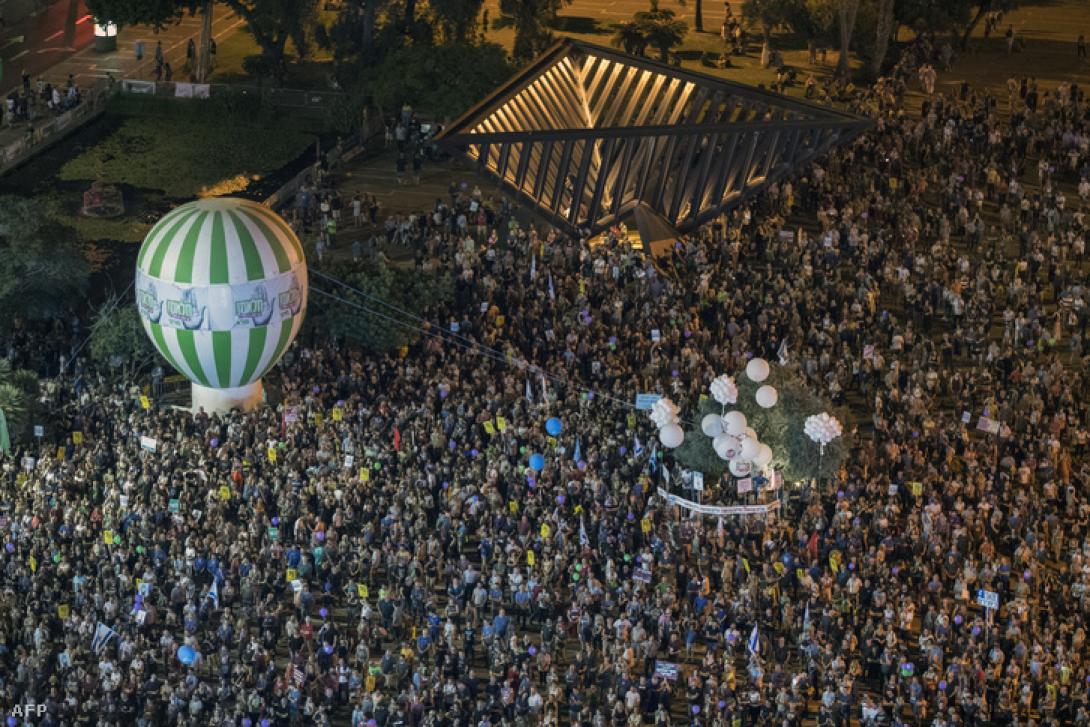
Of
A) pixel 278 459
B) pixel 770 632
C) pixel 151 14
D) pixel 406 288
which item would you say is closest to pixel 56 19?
pixel 151 14

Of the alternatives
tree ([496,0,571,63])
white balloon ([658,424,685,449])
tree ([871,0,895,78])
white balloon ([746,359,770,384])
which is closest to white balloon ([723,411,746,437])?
white balloon ([658,424,685,449])

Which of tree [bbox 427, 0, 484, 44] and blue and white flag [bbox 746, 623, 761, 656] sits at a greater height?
tree [bbox 427, 0, 484, 44]

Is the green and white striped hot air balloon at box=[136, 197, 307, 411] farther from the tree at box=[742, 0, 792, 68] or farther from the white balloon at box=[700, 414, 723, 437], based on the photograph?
the tree at box=[742, 0, 792, 68]

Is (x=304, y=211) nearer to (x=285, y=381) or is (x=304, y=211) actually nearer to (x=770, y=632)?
(x=285, y=381)

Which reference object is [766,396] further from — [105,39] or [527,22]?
[105,39]

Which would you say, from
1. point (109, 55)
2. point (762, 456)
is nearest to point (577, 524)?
point (762, 456)

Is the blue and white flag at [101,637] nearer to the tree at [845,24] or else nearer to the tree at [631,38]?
the tree at [631,38]
